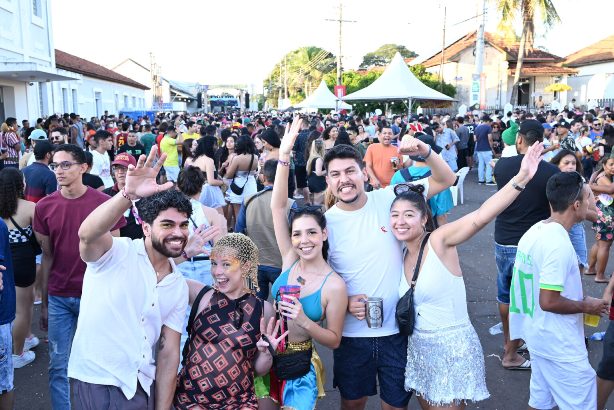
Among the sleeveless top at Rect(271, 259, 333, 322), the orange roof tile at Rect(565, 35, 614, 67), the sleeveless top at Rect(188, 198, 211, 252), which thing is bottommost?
the sleeveless top at Rect(271, 259, 333, 322)

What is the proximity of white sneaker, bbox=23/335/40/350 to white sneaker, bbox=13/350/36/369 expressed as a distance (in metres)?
0.13

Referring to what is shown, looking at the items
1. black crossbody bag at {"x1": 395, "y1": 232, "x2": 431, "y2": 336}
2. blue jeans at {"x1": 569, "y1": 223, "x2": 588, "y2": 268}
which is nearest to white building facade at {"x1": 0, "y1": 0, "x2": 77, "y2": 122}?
blue jeans at {"x1": 569, "y1": 223, "x2": 588, "y2": 268}

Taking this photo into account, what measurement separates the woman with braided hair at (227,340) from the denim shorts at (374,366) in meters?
0.53

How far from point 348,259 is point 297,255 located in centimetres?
31

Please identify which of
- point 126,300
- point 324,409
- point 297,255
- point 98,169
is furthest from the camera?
point 98,169

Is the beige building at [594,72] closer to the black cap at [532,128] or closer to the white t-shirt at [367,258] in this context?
the black cap at [532,128]

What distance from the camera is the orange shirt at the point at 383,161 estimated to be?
8.03m

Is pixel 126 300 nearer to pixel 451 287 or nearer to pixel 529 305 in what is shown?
pixel 451 287

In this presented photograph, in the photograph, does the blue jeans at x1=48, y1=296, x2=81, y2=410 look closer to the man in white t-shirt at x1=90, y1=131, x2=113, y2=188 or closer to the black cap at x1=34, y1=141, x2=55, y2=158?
the black cap at x1=34, y1=141, x2=55, y2=158

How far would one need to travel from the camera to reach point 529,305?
3674 millimetres

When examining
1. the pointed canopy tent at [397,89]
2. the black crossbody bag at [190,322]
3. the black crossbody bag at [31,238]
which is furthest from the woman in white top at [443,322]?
the pointed canopy tent at [397,89]

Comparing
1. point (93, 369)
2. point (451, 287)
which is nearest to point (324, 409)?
point (451, 287)

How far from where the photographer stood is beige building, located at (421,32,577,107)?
40406mm

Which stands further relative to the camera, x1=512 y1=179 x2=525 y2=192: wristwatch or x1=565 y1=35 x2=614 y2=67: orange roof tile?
x1=565 y1=35 x2=614 y2=67: orange roof tile
